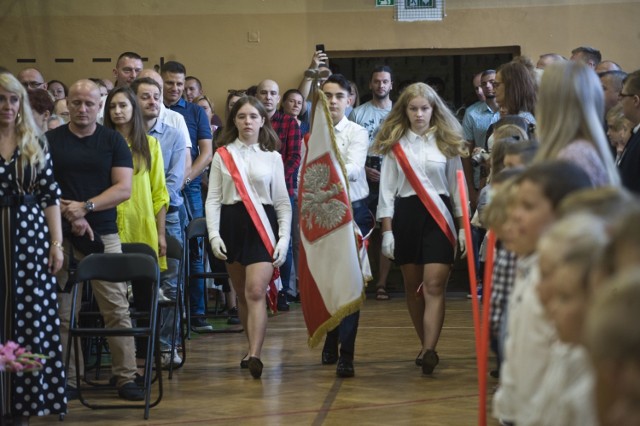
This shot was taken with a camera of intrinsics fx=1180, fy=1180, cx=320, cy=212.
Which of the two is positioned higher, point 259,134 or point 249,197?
point 259,134

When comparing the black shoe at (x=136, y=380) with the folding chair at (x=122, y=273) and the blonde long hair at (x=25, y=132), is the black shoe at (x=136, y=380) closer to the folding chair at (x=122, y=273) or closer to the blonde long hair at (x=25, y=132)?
the folding chair at (x=122, y=273)

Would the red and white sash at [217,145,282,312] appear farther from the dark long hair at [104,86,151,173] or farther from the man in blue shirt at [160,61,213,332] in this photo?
the man in blue shirt at [160,61,213,332]

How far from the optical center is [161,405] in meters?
5.80

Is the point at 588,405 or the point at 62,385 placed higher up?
the point at 588,405

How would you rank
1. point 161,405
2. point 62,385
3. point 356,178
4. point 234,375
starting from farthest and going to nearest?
point 356,178
point 234,375
point 161,405
point 62,385

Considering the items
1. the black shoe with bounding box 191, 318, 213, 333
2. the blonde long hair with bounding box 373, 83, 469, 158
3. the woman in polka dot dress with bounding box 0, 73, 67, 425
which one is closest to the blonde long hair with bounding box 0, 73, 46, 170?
the woman in polka dot dress with bounding box 0, 73, 67, 425

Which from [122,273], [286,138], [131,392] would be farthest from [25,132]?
[286,138]

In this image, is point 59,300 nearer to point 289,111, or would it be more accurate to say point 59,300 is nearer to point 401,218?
point 401,218

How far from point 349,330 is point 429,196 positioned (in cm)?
87

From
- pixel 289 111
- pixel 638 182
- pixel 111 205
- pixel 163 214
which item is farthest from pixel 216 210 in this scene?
pixel 289 111

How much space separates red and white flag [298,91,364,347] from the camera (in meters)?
6.53

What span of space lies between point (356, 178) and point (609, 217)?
16.7 feet

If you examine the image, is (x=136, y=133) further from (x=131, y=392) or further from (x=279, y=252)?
(x=131, y=392)

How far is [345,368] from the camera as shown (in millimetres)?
6457
